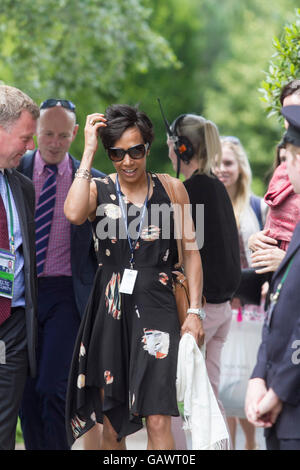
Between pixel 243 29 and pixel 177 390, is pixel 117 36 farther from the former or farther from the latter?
pixel 243 29

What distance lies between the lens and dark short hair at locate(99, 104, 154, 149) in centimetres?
429

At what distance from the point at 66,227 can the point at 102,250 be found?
106 centimetres

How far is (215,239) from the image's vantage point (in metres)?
5.25

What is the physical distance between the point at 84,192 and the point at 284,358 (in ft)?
5.41

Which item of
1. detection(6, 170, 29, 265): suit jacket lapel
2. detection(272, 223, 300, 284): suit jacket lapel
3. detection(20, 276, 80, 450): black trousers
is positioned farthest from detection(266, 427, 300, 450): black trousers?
detection(20, 276, 80, 450): black trousers

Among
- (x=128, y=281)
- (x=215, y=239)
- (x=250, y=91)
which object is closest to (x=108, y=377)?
(x=128, y=281)

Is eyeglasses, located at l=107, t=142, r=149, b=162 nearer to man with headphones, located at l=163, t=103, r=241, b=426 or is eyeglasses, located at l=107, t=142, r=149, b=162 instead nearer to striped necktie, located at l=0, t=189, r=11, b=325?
striped necktie, located at l=0, t=189, r=11, b=325

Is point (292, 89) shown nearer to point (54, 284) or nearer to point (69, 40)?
point (54, 284)

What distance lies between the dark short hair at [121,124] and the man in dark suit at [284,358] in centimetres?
137

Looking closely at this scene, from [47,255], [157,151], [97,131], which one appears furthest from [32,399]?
[157,151]

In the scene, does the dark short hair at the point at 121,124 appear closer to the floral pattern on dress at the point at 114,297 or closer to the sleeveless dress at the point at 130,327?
the sleeveless dress at the point at 130,327

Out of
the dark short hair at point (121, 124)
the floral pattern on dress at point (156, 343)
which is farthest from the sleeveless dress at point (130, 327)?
the dark short hair at point (121, 124)

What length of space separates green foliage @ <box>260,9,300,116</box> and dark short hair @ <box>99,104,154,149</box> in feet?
2.98

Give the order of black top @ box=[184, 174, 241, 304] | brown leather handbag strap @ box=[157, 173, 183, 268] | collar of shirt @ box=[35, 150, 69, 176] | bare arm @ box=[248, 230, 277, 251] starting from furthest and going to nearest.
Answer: collar of shirt @ box=[35, 150, 69, 176]
black top @ box=[184, 174, 241, 304]
brown leather handbag strap @ box=[157, 173, 183, 268]
bare arm @ box=[248, 230, 277, 251]
